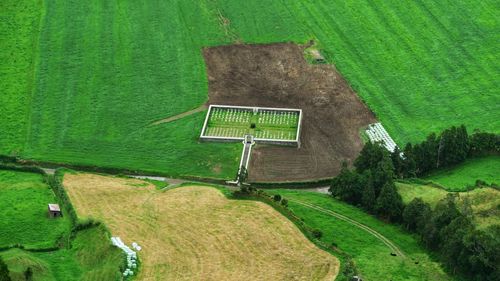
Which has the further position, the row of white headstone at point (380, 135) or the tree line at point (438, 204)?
the row of white headstone at point (380, 135)

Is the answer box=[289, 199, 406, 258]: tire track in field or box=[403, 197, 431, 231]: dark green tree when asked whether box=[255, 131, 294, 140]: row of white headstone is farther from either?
box=[403, 197, 431, 231]: dark green tree

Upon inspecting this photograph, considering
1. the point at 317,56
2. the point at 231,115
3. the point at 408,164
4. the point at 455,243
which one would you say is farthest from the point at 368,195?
the point at 317,56

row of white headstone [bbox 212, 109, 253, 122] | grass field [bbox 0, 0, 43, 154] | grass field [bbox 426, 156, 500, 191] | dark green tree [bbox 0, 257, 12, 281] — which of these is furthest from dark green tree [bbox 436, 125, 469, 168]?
dark green tree [bbox 0, 257, 12, 281]

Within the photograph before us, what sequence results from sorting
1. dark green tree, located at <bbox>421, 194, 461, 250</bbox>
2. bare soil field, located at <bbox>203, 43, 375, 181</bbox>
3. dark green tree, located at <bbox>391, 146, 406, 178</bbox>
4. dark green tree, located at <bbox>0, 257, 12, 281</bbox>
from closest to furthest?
dark green tree, located at <bbox>0, 257, 12, 281</bbox> < dark green tree, located at <bbox>421, 194, 461, 250</bbox> < dark green tree, located at <bbox>391, 146, 406, 178</bbox> < bare soil field, located at <bbox>203, 43, 375, 181</bbox>

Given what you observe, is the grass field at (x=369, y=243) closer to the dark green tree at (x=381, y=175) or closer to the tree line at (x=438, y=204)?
the tree line at (x=438, y=204)

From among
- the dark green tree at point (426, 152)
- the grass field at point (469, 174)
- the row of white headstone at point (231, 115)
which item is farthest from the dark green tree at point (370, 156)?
the row of white headstone at point (231, 115)

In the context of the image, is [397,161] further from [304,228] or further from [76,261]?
[76,261]
